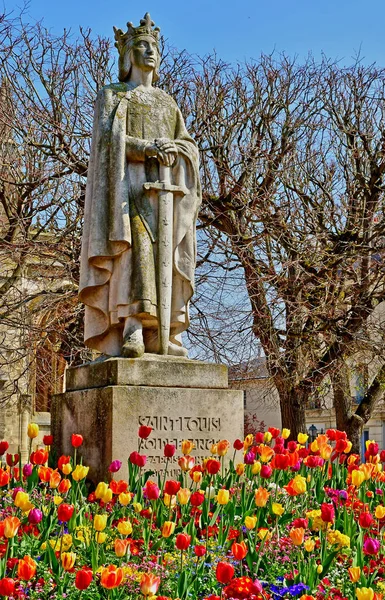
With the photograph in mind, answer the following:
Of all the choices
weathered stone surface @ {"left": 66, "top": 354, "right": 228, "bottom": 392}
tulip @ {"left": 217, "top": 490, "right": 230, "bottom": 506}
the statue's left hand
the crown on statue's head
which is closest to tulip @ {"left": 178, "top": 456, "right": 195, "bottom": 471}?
tulip @ {"left": 217, "top": 490, "right": 230, "bottom": 506}

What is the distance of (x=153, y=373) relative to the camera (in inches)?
275

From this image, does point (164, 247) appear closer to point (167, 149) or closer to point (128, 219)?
point (128, 219)

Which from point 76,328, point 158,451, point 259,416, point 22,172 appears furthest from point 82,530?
point 259,416

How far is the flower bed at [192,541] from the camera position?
396 cm

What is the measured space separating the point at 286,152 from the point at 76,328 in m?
5.45

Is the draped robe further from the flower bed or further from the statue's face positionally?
the flower bed

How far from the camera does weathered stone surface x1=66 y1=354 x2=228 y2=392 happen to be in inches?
271

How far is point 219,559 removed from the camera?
15.2ft

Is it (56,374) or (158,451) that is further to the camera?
(56,374)

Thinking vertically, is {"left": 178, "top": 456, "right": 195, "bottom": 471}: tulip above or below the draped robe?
below

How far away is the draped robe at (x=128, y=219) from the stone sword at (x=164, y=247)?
52mm

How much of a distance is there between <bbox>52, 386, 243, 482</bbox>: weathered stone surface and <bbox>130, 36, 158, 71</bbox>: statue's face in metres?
3.00

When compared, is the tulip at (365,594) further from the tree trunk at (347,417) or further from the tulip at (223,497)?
the tree trunk at (347,417)

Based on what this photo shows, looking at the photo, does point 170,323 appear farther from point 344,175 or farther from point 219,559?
point 344,175
